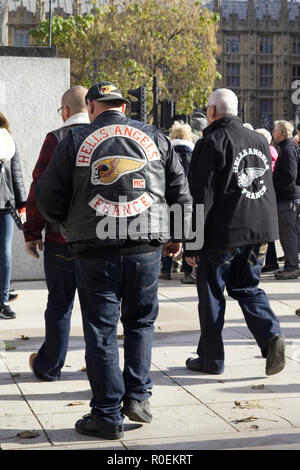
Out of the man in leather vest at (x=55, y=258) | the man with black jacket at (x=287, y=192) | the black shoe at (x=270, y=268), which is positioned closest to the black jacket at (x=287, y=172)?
the man with black jacket at (x=287, y=192)

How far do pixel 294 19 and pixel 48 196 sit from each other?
87.8 metres

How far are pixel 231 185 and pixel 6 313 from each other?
2983 millimetres

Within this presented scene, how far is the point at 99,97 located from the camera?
4.32 metres

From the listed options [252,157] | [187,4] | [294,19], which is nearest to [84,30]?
[187,4]

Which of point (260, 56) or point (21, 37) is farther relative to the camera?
point (260, 56)

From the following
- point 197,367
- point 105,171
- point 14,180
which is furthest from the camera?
point 14,180

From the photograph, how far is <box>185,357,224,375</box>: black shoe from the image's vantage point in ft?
18.2

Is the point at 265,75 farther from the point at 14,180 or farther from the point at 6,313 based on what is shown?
the point at 6,313

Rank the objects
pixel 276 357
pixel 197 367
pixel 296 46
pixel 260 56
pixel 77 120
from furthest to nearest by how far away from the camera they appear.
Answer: pixel 296 46 < pixel 260 56 < pixel 197 367 < pixel 276 357 < pixel 77 120

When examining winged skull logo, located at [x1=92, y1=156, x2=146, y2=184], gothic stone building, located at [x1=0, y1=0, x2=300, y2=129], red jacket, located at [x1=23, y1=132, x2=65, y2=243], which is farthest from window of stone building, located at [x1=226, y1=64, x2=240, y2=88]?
winged skull logo, located at [x1=92, y1=156, x2=146, y2=184]

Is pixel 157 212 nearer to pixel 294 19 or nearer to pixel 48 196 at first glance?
pixel 48 196

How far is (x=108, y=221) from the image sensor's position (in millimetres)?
4133

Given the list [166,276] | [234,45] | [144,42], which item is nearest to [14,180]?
[166,276]

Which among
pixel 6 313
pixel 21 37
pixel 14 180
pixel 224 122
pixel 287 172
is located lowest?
pixel 6 313
